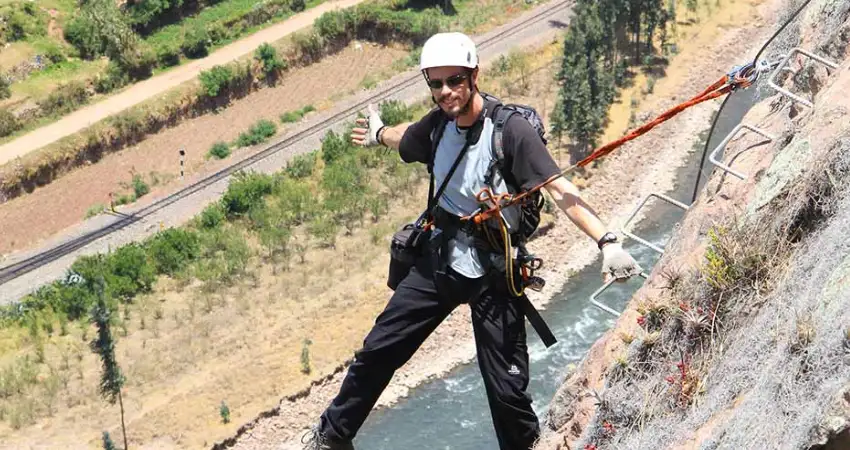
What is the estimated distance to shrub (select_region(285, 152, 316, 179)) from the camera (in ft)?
90.5

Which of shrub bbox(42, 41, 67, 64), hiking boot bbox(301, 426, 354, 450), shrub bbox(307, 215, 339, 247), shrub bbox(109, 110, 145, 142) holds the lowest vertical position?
shrub bbox(307, 215, 339, 247)

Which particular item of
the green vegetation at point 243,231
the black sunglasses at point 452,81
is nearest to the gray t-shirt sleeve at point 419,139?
the black sunglasses at point 452,81

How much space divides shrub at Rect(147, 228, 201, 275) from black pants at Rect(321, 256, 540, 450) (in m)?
17.6

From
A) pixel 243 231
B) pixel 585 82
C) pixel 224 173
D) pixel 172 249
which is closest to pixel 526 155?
pixel 172 249

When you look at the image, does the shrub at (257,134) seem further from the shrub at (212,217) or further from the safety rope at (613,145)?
the safety rope at (613,145)

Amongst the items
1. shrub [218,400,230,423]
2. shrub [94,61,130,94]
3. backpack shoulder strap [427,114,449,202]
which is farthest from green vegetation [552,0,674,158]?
backpack shoulder strap [427,114,449,202]

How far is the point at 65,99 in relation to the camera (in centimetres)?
3331

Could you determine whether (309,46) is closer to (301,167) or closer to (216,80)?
(216,80)

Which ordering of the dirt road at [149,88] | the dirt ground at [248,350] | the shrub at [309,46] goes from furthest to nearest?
1. the shrub at [309,46]
2. the dirt road at [149,88]
3. the dirt ground at [248,350]

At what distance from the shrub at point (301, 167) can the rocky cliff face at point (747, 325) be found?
20.8m

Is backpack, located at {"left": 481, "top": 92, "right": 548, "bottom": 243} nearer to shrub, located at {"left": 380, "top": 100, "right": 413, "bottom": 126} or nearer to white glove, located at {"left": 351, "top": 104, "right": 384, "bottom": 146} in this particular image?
white glove, located at {"left": 351, "top": 104, "right": 384, "bottom": 146}

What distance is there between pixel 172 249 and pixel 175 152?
9.17 m

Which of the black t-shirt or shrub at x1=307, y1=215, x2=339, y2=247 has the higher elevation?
the black t-shirt

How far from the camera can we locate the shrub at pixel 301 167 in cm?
2759
